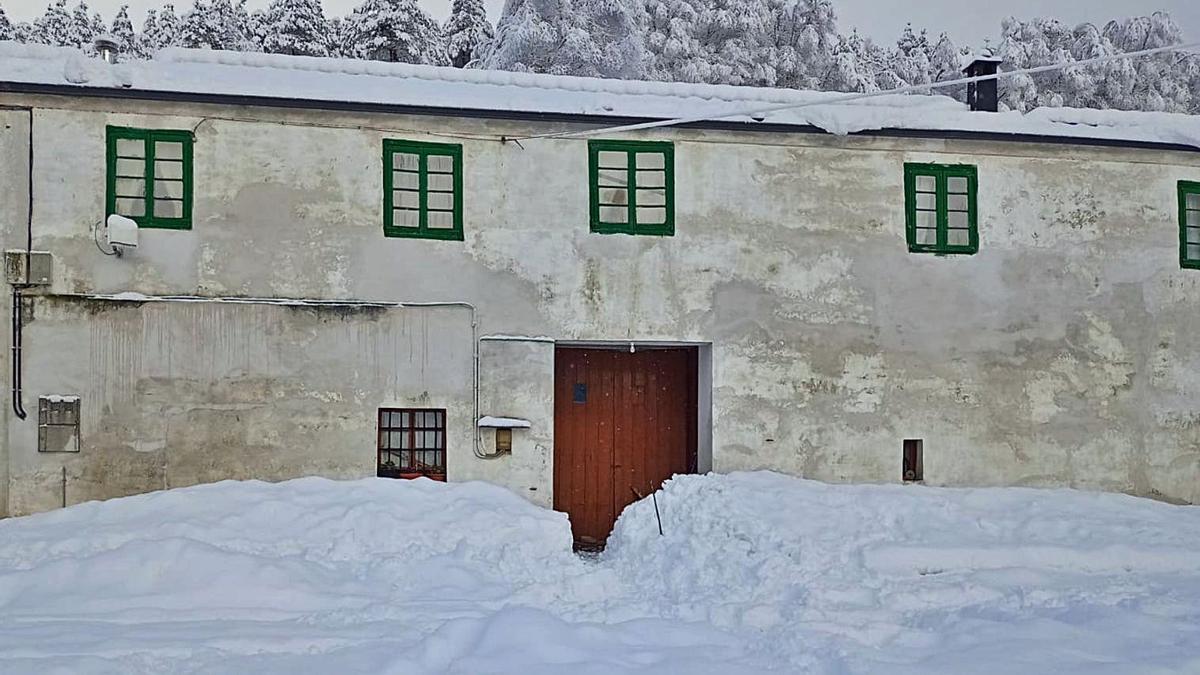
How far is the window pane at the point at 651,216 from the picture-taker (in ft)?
43.4

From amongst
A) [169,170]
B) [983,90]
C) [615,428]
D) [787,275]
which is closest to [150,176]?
[169,170]

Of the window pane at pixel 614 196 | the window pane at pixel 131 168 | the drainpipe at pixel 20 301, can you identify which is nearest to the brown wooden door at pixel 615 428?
the window pane at pixel 614 196

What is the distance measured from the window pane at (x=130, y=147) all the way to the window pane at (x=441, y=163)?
333 centimetres

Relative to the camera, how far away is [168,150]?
1223 cm

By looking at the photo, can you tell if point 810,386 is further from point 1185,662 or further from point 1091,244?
point 1185,662

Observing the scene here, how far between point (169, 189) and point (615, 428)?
6280 millimetres

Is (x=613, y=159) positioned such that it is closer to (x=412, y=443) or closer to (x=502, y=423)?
(x=502, y=423)

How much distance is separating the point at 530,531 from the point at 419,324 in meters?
3.08

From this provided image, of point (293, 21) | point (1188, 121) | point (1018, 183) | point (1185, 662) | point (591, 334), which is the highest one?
point (293, 21)

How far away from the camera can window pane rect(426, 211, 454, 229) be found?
1282cm

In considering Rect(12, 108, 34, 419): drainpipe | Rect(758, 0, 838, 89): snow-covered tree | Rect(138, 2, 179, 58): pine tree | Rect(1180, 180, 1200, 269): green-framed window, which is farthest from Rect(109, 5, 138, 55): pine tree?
Rect(1180, 180, 1200, 269): green-framed window

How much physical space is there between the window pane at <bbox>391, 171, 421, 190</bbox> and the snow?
3.00 metres

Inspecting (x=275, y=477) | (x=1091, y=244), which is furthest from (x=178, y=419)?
(x=1091, y=244)

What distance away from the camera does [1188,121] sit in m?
14.7
